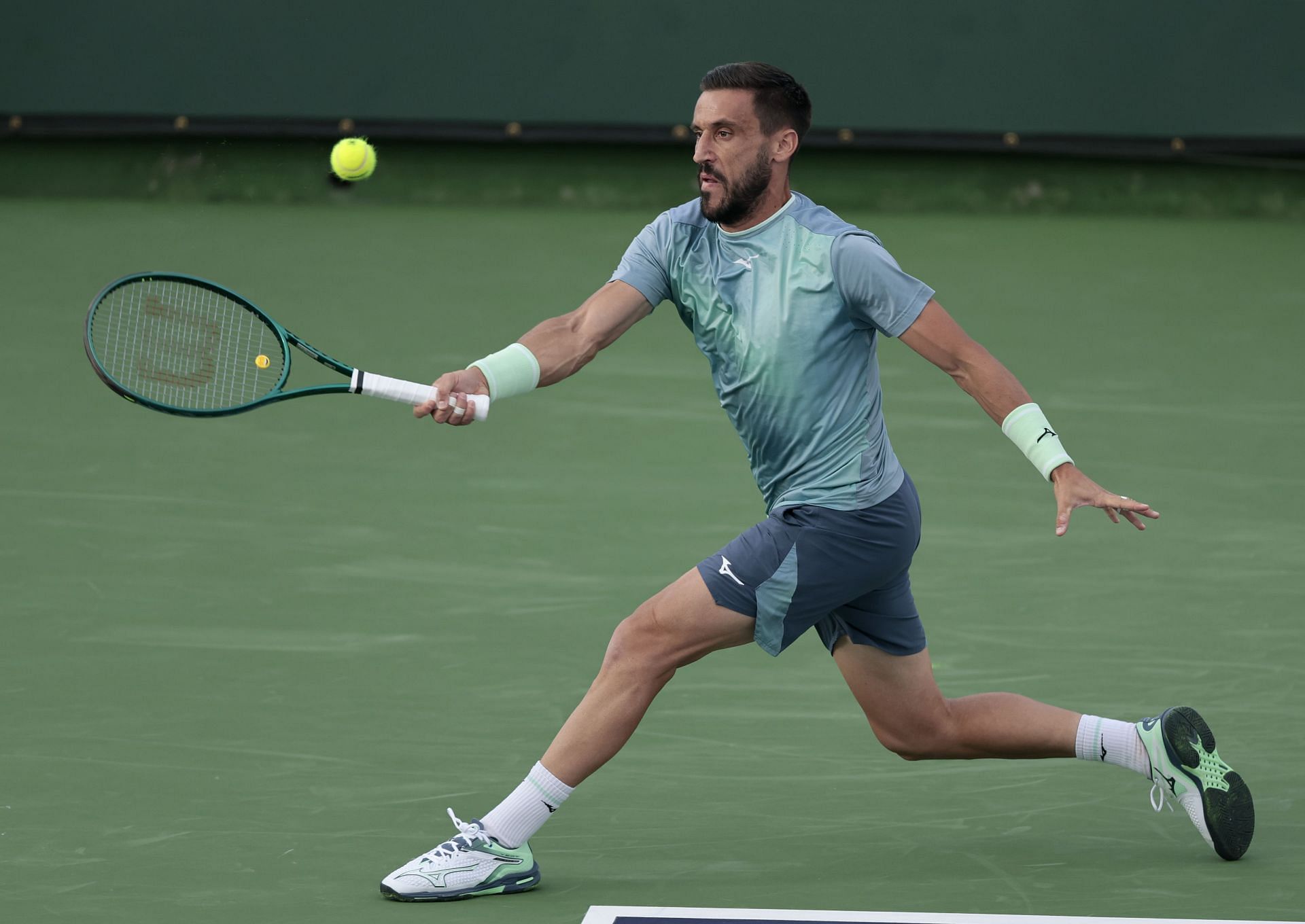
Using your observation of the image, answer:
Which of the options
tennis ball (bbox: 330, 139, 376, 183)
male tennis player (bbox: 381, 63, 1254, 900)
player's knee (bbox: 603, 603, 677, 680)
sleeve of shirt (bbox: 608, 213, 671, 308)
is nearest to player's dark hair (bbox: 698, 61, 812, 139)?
male tennis player (bbox: 381, 63, 1254, 900)

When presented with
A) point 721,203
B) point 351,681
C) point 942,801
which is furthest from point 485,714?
point 721,203

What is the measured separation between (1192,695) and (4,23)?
9.81m

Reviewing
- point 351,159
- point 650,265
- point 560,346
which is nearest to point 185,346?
point 560,346

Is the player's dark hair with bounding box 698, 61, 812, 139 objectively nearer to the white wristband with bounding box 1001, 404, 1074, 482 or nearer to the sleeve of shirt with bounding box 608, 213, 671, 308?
the sleeve of shirt with bounding box 608, 213, 671, 308

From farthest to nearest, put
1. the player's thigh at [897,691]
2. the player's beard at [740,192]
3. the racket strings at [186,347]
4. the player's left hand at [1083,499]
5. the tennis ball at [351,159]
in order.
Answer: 1. the tennis ball at [351,159]
2. the racket strings at [186,347]
3. the player's thigh at [897,691]
4. the player's beard at [740,192]
5. the player's left hand at [1083,499]

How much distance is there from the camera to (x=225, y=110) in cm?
1291

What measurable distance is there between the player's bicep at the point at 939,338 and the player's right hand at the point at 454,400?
910 millimetres

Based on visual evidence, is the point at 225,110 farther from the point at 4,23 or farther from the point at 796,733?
the point at 796,733

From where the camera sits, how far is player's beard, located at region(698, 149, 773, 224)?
438cm

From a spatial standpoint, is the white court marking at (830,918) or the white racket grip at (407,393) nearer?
the white court marking at (830,918)

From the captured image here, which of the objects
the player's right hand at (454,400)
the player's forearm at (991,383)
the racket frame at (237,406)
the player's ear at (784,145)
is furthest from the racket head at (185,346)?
the player's forearm at (991,383)

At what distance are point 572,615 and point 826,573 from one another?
2.14 m

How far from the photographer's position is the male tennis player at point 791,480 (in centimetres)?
420

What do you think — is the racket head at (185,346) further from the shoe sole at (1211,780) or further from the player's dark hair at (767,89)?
the shoe sole at (1211,780)
